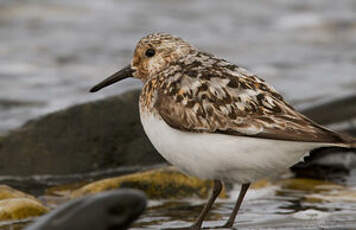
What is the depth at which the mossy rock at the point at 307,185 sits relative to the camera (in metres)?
5.95

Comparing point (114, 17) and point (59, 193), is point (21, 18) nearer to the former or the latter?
point (114, 17)

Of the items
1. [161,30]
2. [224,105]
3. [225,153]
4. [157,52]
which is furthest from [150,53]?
[161,30]

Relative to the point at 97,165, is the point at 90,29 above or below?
above

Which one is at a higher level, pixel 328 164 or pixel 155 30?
pixel 155 30

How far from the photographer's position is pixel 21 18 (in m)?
12.7

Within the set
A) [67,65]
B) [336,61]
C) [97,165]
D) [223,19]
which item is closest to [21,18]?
[67,65]

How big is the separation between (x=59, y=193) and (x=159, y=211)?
1.03m

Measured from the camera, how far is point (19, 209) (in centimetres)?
496

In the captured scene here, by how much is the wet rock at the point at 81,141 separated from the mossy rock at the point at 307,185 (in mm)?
1254

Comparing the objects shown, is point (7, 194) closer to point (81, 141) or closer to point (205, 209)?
point (81, 141)

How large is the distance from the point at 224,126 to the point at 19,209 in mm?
1593

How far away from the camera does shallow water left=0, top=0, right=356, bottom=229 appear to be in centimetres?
929

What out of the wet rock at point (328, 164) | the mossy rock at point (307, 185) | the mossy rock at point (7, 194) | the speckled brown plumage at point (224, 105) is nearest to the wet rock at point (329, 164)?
the wet rock at point (328, 164)

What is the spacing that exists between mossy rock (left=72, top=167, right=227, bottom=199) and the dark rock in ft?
6.94
